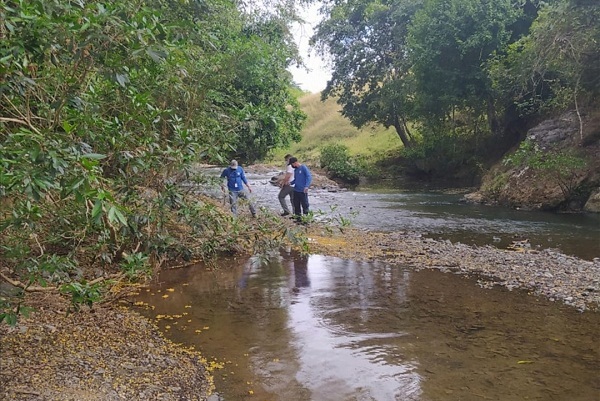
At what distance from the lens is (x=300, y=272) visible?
376 inches

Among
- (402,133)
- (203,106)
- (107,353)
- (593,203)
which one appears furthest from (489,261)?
(402,133)

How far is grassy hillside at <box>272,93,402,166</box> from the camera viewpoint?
44125mm

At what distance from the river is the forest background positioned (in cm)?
95

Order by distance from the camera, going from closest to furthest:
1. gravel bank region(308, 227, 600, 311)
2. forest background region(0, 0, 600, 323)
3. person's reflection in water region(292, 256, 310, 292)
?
forest background region(0, 0, 600, 323) → gravel bank region(308, 227, 600, 311) → person's reflection in water region(292, 256, 310, 292)

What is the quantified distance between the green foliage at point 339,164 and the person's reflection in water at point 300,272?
83.8ft

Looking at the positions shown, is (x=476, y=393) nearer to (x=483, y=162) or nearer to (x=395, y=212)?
(x=395, y=212)

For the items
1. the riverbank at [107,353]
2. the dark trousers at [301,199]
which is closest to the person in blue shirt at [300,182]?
the dark trousers at [301,199]

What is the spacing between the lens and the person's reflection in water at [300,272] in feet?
28.5

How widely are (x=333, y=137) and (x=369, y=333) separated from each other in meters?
49.8

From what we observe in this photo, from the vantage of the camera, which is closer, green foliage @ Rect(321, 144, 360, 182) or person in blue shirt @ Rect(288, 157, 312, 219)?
person in blue shirt @ Rect(288, 157, 312, 219)

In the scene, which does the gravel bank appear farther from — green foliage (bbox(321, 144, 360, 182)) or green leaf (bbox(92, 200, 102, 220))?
green foliage (bbox(321, 144, 360, 182))

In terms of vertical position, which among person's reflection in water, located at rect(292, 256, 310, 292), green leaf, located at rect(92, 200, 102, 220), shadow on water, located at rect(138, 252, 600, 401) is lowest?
shadow on water, located at rect(138, 252, 600, 401)

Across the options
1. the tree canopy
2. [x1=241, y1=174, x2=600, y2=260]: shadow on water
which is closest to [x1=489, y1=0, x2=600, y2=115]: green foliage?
the tree canopy

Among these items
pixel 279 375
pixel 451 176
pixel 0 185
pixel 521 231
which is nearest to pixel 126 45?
pixel 0 185
